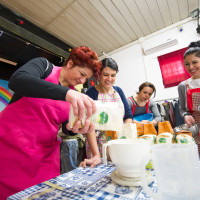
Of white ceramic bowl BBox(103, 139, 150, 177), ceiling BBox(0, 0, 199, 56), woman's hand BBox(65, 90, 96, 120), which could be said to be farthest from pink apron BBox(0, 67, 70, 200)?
ceiling BBox(0, 0, 199, 56)

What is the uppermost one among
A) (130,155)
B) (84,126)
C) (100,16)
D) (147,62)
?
(100,16)

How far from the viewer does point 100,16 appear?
235cm

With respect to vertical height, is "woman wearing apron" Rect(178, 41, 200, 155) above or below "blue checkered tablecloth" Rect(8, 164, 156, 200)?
above

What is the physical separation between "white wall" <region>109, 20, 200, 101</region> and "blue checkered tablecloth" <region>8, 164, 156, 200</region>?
259 centimetres

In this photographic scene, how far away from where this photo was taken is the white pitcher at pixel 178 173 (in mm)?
297

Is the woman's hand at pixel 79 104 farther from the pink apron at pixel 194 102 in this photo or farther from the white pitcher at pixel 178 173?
the pink apron at pixel 194 102

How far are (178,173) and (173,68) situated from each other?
2.79 meters

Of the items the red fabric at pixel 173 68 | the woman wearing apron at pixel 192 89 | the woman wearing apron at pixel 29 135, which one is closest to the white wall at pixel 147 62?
the red fabric at pixel 173 68

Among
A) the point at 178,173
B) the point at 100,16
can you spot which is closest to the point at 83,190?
the point at 178,173

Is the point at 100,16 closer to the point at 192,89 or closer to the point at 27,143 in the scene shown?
the point at 192,89

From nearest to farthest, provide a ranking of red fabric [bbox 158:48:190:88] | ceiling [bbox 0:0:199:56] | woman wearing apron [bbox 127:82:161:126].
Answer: woman wearing apron [bbox 127:82:161:126], ceiling [bbox 0:0:199:56], red fabric [bbox 158:48:190:88]

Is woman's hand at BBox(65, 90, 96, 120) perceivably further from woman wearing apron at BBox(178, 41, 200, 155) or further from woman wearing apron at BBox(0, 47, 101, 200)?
woman wearing apron at BBox(178, 41, 200, 155)

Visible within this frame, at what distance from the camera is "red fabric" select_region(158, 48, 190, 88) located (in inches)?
99.9

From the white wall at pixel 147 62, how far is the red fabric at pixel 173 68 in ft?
0.30
